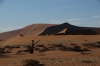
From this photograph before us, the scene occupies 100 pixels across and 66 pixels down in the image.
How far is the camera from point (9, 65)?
56.4 feet

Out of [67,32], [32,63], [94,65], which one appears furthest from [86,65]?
[67,32]

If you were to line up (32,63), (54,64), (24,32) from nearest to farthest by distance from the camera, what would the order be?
(32,63), (54,64), (24,32)

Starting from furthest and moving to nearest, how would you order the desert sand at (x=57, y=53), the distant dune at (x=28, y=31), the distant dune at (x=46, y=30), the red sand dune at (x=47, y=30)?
the distant dune at (x=28, y=31) < the red sand dune at (x=47, y=30) < the distant dune at (x=46, y=30) < the desert sand at (x=57, y=53)

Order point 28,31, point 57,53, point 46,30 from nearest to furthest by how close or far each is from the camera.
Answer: point 57,53
point 46,30
point 28,31

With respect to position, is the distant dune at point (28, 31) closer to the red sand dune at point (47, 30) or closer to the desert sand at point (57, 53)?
the red sand dune at point (47, 30)

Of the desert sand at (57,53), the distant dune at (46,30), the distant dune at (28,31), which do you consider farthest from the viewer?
the distant dune at (28,31)

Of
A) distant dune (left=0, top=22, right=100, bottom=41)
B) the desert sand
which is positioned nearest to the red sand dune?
distant dune (left=0, top=22, right=100, bottom=41)

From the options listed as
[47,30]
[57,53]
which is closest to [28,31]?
[47,30]

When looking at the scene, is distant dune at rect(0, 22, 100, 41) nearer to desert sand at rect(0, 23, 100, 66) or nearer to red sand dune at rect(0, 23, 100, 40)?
red sand dune at rect(0, 23, 100, 40)

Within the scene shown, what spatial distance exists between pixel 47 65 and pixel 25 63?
4.92 feet

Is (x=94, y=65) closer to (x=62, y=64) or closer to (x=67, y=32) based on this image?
(x=62, y=64)

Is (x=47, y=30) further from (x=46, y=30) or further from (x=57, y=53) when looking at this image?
→ (x=57, y=53)

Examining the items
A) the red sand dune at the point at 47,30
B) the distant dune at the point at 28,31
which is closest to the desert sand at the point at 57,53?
the red sand dune at the point at 47,30

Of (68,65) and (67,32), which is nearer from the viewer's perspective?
(68,65)
